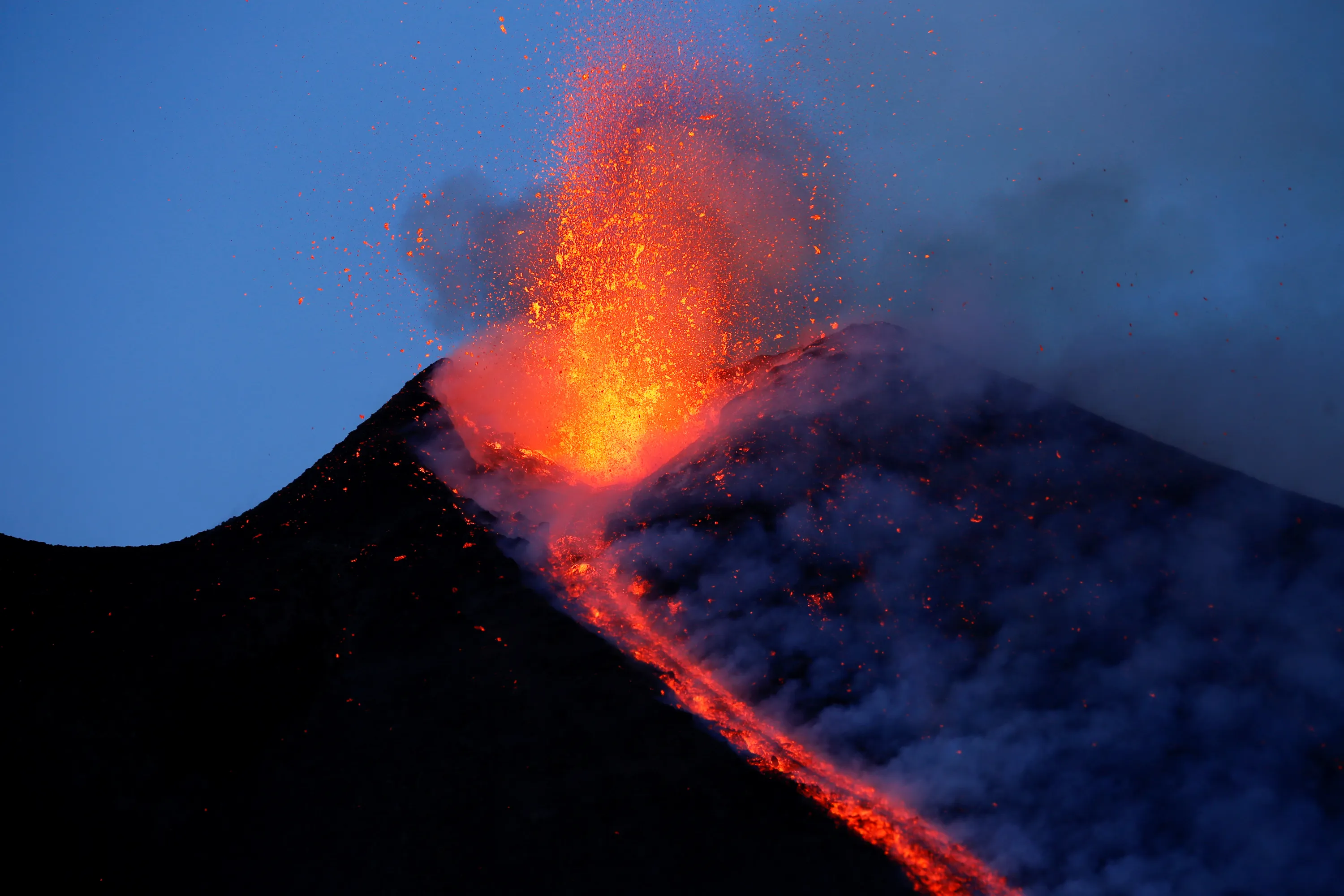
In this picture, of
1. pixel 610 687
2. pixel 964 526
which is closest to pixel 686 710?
pixel 610 687

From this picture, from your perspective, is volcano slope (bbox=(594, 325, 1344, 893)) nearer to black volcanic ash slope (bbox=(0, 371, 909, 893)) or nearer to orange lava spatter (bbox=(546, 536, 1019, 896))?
orange lava spatter (bbox=(546, 536, 1019, 896))

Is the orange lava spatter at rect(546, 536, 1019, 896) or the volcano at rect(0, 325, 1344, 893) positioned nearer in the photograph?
the orange lava spatter at rect(546, 536, 1019, 896)

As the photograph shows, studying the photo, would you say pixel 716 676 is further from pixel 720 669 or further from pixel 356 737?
pixel 356 737

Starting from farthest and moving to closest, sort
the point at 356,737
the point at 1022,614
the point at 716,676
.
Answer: the point at 1022,614 < the point at 716,676 < the point at 356,737

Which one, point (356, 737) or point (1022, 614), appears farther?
point (1022, 614)

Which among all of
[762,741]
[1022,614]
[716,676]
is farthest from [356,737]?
[1022,614]

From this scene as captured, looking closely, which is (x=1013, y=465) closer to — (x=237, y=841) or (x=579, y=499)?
(x=579, y=499)

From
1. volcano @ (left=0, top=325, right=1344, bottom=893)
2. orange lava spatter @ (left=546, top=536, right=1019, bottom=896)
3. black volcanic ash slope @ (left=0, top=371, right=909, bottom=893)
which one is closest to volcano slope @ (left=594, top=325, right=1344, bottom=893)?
volcano @ (left=0, top=325, right=1344, bottom=893)
